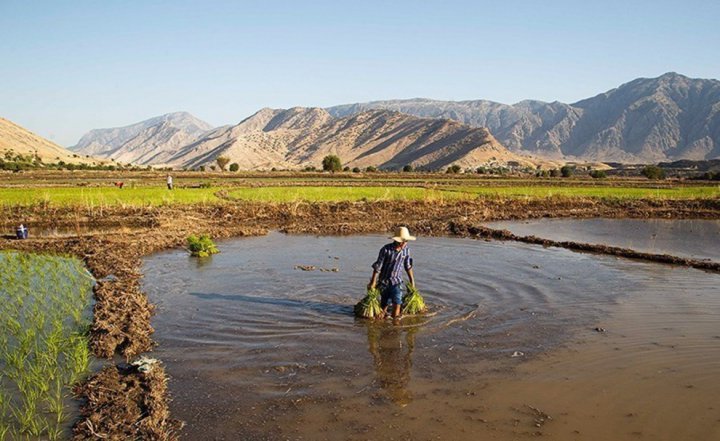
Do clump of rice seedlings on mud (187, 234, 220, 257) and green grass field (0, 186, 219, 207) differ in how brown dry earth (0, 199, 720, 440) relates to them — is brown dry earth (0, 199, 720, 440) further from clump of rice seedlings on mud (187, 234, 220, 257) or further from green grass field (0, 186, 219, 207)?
clump of rice seedlings on mud (187, 234, 220, 257)

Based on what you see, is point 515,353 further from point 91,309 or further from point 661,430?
point 91,309

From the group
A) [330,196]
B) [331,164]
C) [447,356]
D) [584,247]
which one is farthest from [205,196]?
[331,164]

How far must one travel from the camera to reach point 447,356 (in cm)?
830

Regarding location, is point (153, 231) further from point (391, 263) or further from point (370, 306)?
point (391, 263)

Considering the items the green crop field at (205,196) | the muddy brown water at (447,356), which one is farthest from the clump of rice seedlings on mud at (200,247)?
the green crop field at (205,196)

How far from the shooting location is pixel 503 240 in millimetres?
20828

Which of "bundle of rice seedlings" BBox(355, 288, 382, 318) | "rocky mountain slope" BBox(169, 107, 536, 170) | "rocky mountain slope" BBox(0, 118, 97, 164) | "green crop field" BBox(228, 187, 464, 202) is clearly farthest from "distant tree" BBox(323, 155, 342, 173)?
"bundle of rice seedlings" BBox(355, 288, 382, 318)

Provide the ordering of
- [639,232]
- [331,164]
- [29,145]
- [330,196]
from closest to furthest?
[639,232], [330,196], [331,164], [29,145]

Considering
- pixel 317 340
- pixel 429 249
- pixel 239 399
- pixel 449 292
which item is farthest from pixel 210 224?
pixel 239 399

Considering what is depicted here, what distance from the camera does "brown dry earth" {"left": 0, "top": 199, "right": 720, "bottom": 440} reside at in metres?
6.43

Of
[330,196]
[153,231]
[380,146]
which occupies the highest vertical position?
[380,146]

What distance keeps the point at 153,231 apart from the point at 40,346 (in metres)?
12.1

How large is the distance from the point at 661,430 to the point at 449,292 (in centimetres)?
608

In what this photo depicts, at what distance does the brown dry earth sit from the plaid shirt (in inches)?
132
